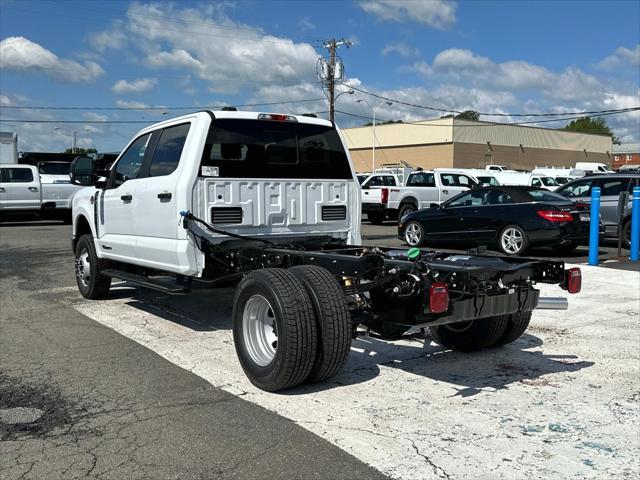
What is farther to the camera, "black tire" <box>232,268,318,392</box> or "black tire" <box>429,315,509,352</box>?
"black tire" <box>429,315,509,352</box>

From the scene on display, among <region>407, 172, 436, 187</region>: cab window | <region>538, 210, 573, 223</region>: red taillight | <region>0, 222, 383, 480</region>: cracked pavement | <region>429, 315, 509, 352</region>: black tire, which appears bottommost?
<region>0, 222, 383, 480</region>: cracked pavement

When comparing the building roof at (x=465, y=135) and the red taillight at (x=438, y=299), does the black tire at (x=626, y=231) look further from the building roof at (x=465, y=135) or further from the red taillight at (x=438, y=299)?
the building roof at (x=465, y=135)

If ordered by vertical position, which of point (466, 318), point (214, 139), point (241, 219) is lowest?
point (466, 318)

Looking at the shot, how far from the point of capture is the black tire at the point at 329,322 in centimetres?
453

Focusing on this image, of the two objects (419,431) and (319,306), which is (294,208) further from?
(419,431)

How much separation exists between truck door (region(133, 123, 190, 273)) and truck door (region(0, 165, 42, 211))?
648 inches

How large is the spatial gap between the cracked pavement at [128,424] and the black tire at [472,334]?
219 cm

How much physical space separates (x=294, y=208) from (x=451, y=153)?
5578 cm

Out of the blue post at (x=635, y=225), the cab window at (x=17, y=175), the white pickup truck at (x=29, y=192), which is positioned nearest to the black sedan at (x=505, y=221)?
the blue post at (x=635, y=225)

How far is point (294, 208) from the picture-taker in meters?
6.74

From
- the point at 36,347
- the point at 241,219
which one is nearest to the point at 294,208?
the point at 241,219

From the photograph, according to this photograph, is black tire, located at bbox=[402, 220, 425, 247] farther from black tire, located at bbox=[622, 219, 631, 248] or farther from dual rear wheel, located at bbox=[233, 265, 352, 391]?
dual rear wheel, located at bbox=[233, 265, 352, 391]

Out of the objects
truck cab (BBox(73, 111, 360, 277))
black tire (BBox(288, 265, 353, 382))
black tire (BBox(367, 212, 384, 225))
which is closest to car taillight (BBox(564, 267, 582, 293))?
black tire (BBox(288, 265, 353, 382))

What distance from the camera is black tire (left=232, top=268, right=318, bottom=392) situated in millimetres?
4496
